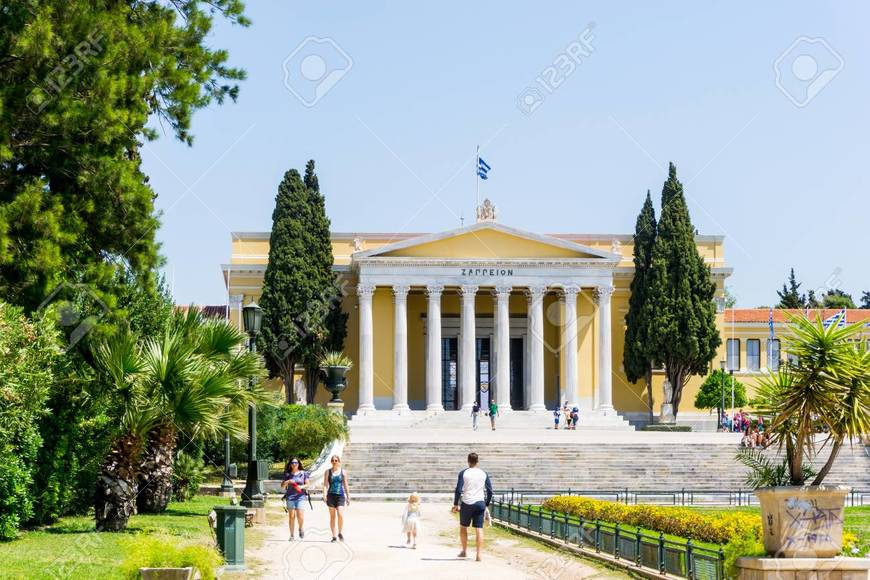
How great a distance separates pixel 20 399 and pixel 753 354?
183ft

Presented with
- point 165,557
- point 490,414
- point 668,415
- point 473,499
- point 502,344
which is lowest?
point 165,557

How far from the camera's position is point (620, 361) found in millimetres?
59406

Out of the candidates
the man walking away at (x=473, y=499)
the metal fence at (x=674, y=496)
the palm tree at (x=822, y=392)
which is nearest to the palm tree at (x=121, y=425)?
the man walking away at (x=473, y=499)

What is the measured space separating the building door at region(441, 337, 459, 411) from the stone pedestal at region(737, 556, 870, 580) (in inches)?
1858

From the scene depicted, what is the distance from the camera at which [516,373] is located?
60.8 m

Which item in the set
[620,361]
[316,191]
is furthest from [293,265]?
[620,361]

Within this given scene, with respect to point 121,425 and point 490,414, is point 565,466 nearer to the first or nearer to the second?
point 490,414

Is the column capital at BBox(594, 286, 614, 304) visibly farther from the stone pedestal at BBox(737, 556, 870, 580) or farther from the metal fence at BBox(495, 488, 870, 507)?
the stone pedestal at BBox(737, 556, 870, 580)

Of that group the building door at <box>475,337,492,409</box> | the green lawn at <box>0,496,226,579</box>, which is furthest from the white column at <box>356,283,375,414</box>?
the green lawn at <box>0,496,226,579</box>

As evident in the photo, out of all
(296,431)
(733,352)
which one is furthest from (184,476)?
(733,352)

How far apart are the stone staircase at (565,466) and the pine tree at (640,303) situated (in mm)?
15075

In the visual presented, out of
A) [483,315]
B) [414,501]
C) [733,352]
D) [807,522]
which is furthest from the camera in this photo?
[733,352]

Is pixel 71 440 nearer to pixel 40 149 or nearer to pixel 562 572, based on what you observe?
pixel 40 149

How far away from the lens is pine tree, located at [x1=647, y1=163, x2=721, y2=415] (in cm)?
5506
